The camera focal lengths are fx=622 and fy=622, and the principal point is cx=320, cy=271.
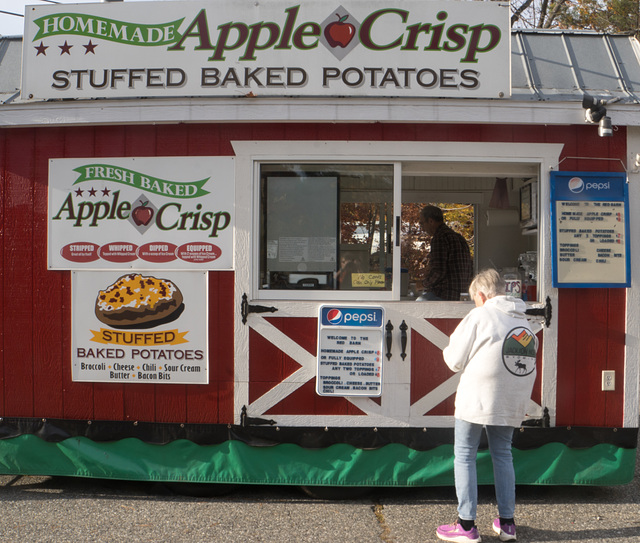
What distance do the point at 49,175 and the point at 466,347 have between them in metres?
3.01

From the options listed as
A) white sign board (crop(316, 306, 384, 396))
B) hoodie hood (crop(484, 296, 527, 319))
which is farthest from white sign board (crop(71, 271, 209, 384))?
hoodie hood (crop(484, 296, 527, 319))

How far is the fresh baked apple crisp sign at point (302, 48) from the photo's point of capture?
4.02 m

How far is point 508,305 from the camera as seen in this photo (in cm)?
342

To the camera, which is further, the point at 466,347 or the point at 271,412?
the point at 271,412

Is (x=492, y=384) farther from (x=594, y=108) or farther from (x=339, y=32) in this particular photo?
(x=339, y=32)

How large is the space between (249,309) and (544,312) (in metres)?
1.97

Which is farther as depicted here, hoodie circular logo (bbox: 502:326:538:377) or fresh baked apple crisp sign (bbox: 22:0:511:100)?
fresh baked apple crisp sign (bbox: 22:0:511:100)

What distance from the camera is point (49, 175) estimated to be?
4.29m

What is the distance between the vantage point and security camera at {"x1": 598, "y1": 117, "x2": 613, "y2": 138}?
395 cm

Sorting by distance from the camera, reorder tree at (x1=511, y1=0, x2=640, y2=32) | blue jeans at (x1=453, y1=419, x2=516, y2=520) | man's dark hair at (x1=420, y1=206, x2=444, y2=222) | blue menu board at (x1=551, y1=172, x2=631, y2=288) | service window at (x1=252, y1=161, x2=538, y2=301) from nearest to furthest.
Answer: blue jeans at (x1=453, y1=419, x2=516, y2=520)
blue menu board at (x1=551, y1=172, x2=631, y2=288)
service window at (x1=252, y1=161, x2=538, y2=301)
man's dark hair at (x1=420, y1=206, x2=444, y2=222)
tree at (x1=511, y1=0, x2=640, y2=32)

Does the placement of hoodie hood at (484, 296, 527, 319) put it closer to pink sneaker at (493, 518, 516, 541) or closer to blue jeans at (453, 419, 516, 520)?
blue jeans at (453, 419, 516, 520)

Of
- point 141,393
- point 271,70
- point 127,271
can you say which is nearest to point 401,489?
point 141,393

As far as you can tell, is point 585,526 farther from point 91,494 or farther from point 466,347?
point 91,494

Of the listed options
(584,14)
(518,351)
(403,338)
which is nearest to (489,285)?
(518,351)
